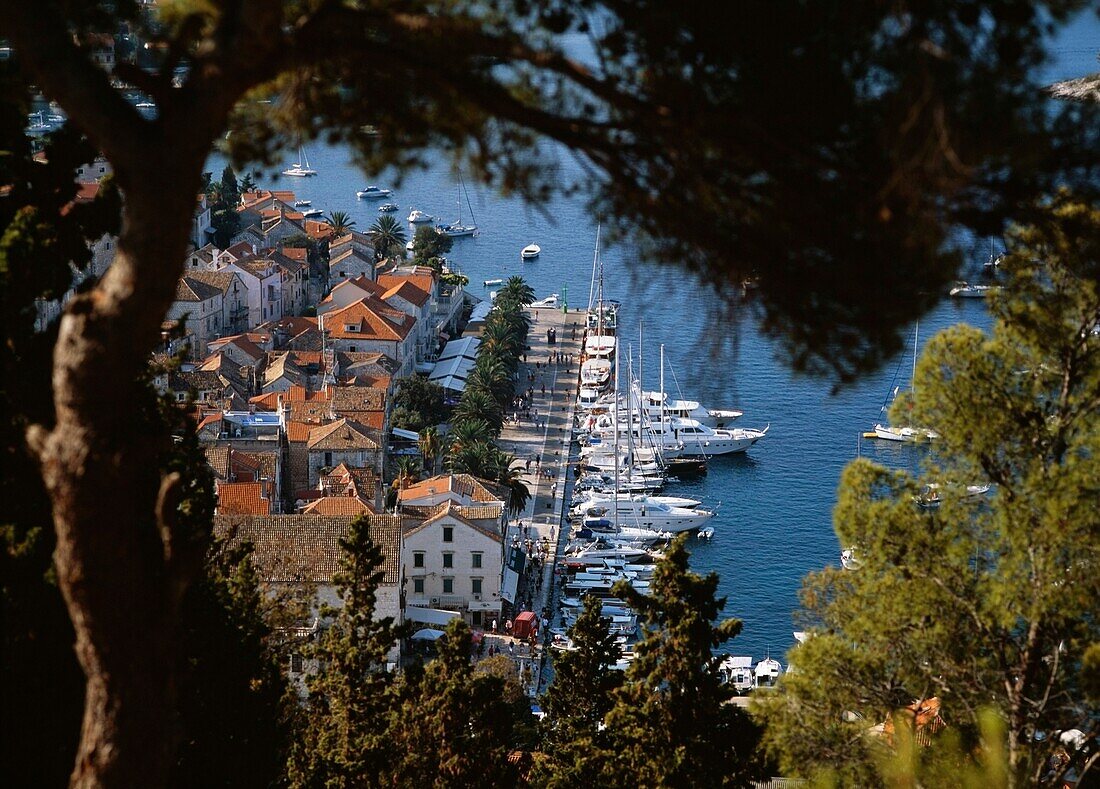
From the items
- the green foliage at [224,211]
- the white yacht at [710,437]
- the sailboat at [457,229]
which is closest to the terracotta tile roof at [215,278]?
the green foliage at [224,211]

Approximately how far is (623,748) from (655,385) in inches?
1748

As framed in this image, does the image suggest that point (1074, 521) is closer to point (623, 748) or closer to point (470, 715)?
point (623, 748)

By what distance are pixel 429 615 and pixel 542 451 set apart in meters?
16.2

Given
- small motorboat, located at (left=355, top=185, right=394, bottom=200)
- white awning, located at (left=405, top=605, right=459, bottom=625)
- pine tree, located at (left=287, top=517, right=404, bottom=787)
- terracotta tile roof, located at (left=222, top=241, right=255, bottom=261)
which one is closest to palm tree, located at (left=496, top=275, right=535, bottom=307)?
terracotta tile roof, located at (left=222, top=241, right=255, bottom=261)

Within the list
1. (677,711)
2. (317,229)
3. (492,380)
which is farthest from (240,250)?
(677,711)

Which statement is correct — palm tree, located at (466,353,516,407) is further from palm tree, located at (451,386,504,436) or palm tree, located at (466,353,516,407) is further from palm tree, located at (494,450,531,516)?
palm tree, located at (494,450,531,516)

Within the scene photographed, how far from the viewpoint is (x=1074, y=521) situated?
6918 millimetres

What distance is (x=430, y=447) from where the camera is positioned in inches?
1689

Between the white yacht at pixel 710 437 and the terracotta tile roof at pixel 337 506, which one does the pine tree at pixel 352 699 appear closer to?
the terracotta tile roof at pixel 337 506

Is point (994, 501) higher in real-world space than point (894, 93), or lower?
lower

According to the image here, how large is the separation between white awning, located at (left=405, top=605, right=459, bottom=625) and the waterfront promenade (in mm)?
1480

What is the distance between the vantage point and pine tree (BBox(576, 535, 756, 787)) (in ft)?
37.7

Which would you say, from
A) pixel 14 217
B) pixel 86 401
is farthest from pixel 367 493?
pixel 86 401

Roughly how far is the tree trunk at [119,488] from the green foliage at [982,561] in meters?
4.01
